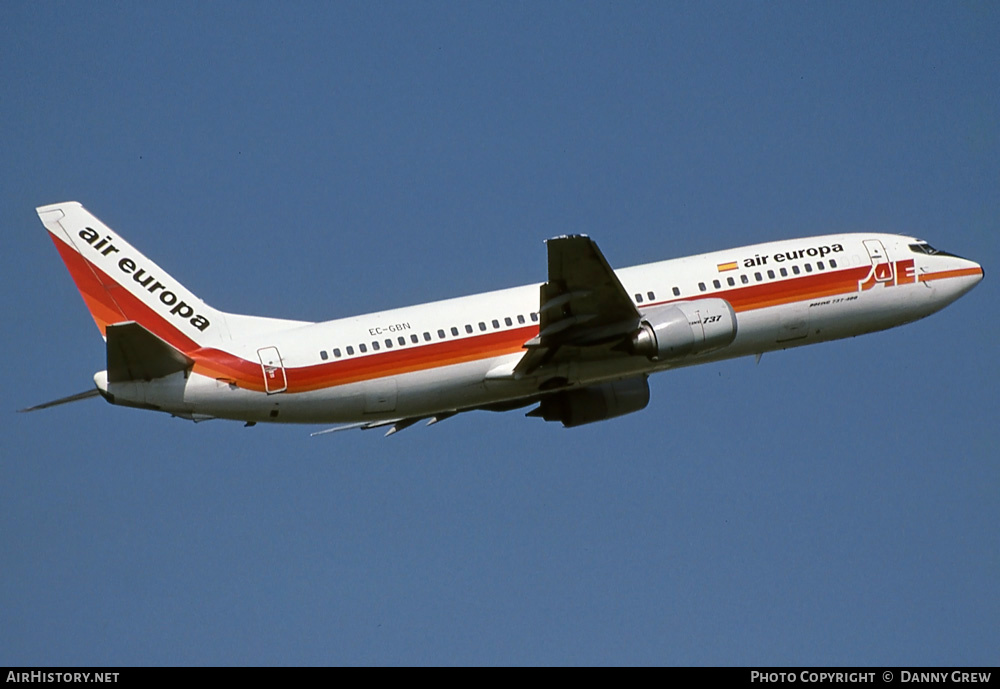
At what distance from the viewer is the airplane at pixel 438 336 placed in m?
44.1

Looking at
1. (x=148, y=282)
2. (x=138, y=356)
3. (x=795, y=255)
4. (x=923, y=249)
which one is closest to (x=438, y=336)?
(x=148, y=282)

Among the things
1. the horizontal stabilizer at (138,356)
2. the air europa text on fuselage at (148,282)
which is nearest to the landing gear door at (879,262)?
the air europa text on fuselage at (148,282)

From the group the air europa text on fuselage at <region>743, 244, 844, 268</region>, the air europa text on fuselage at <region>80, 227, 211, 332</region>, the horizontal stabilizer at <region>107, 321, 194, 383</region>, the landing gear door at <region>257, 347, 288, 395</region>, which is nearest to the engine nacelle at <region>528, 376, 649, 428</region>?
the air europa text on fuselage at <region>743, 244, 844, 268</region>

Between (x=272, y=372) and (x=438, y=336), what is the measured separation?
536cm

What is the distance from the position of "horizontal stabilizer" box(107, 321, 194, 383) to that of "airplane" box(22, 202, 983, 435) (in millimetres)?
56

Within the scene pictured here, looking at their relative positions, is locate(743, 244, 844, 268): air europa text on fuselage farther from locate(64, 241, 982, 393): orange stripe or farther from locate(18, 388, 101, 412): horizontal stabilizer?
locate(18, 388, 101, 412): horizontal stabilizer

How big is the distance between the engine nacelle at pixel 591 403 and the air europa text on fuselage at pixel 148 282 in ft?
40.3

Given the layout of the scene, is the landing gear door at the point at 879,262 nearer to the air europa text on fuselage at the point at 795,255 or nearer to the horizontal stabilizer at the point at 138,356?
the air europa text on fuselage at the point at 795,255

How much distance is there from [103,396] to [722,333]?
18965mm

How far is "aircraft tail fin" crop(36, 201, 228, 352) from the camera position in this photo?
45656 mm

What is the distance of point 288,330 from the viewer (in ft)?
151
